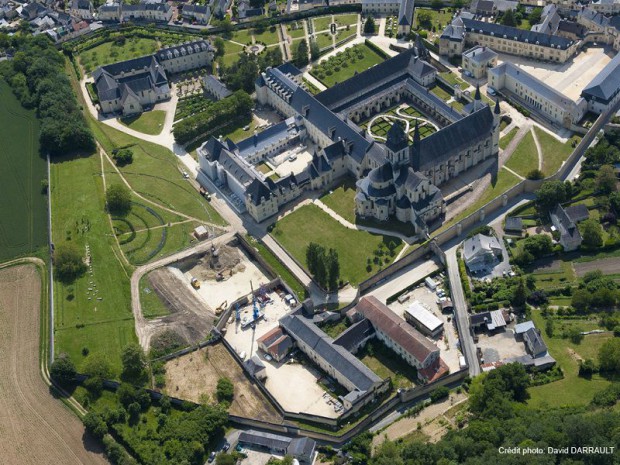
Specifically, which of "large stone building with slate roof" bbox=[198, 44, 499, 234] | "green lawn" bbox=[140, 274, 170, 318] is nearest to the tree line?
"large stone building with slate roof" bbox=[198, 44, 499, 234]

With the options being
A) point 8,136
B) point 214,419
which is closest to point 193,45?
point 8,136

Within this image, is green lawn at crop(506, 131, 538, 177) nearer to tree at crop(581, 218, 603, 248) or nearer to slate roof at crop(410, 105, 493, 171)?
slate roof at crop(410, 105, 493, 171)

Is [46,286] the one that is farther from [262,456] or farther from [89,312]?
[262,456]

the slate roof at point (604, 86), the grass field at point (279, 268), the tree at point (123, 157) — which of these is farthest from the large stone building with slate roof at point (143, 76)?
the slate roof at point (604, 86)

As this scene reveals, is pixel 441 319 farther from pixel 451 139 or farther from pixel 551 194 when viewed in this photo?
pixel 451 139

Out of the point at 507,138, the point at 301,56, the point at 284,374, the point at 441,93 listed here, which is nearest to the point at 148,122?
the point at 301,56

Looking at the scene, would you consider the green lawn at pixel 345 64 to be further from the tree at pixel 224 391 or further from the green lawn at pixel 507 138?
the tree at pixel 224 391
